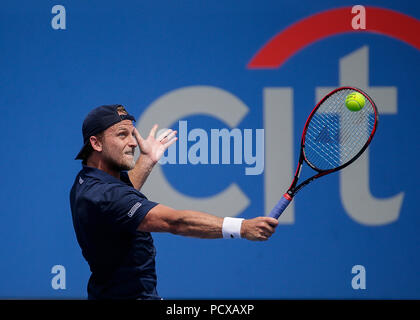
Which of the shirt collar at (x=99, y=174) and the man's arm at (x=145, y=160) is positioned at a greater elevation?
the man's arm at (x=145, y=160)

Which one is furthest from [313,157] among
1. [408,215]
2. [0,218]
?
[0,218]

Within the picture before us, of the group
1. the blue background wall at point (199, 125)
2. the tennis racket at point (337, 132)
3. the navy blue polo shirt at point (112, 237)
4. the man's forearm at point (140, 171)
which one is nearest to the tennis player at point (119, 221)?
the navy blue polo shirt at point (112, 237)

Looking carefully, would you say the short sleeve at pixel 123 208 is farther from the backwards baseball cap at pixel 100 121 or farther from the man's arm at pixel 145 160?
the man's arm at pixel 145 160

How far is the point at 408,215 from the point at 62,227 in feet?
8.68

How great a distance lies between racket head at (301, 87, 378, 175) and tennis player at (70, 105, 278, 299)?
162 centimetres

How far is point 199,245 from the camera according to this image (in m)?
4.90

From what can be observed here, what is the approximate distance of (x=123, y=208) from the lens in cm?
276

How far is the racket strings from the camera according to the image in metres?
4.36

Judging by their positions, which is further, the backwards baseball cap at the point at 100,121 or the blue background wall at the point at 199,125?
the blue background wall at the point at 199,125

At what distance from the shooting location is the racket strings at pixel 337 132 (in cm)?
436

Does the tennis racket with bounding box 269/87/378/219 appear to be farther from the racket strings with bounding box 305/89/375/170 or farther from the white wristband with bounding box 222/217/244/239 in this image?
the white wristband with bounding box 222/217/244/239

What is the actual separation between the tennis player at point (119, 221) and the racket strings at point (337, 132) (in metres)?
1.65

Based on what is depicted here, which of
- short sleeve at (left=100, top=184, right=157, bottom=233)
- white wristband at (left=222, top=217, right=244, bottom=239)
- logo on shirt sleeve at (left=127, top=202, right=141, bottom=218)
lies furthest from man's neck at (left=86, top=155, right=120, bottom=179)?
white wristband at (left=222, top=217, right=244, bottom=239)
